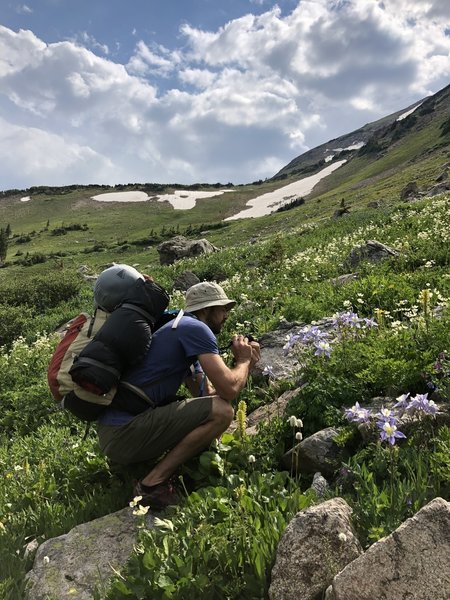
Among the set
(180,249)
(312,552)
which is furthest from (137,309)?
(180,249)

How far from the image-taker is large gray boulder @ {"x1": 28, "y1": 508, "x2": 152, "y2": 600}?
370 cm

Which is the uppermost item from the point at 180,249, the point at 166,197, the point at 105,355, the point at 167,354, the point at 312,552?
the point at 166,197

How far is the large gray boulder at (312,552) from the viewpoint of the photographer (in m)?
2.71

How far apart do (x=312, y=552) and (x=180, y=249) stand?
98.4ft

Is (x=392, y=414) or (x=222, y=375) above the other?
(x=222, y=375)

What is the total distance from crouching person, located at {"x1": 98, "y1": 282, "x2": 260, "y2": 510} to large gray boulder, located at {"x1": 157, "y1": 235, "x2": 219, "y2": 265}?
87.2 feet

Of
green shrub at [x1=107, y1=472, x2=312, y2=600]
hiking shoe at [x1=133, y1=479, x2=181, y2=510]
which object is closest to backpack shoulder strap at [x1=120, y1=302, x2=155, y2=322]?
hiking shoe at [x1=133, y1=479, x2=181, y2=510]

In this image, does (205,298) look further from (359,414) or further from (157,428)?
(359,414)

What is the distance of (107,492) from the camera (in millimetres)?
5008

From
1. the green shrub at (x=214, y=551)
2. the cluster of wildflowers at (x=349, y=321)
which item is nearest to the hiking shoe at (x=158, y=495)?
the green shrub at (x=214, y=551)

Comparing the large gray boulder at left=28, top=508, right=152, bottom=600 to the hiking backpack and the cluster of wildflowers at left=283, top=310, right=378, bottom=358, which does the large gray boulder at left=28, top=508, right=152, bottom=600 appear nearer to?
the hiking backpack

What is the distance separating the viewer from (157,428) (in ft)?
15.3

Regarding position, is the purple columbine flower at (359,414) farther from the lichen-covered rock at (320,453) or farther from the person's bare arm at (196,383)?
the person's bare arm at (196,383)

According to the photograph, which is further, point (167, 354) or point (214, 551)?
point (167, 354)
